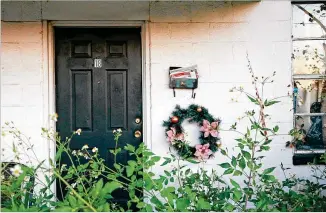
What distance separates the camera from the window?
4.57m

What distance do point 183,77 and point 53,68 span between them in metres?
1.30

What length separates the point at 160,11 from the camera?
452cm

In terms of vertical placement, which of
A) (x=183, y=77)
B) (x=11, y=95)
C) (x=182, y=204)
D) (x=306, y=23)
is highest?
(x=306, y=23)

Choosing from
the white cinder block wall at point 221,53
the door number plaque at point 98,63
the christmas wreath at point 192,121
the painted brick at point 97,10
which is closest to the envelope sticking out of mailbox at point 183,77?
the white cinder block wall at point 221,53

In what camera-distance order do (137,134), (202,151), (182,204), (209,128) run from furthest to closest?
(137,134) < (202,151) < (209,128) < (182,204)

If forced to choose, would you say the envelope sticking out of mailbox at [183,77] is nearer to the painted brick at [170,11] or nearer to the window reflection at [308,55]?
the painted brick at [170,11]

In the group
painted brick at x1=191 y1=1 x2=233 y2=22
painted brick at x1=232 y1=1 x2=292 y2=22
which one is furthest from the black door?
painted brick at x1=232 y1=1 x2=292 y2=22

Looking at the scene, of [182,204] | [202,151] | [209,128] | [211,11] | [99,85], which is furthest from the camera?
[99,85]

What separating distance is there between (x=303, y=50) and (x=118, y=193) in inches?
93.2

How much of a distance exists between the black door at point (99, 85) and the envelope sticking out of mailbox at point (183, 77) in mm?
377

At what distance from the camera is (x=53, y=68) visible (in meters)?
4.56

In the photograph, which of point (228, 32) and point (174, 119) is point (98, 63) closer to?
point (174, 119)

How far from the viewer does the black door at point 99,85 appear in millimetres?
4637

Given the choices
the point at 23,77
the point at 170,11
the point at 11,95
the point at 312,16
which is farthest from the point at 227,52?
the point at 11,95
